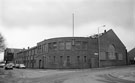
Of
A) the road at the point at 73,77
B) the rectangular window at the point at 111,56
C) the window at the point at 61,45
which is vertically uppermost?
the window at the point at 61,45

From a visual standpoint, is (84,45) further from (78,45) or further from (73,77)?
(73,77)

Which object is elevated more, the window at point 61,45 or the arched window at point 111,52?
the window at point 61,45

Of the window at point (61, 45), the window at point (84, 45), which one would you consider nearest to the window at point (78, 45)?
the window at point (84, 45)

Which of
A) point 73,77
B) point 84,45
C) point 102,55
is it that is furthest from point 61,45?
point 73,77

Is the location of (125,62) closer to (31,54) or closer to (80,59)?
(80,59)

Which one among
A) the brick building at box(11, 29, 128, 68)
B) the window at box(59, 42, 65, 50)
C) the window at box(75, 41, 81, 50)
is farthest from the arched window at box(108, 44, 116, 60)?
the window at box(59, 42, 65, 50)

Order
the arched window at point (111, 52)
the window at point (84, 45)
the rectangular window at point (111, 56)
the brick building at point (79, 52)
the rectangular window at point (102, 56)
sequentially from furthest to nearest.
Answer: the arched window at point (111, 52) < the rectangular window at point (111, 56) < the rectangular window at point (102, 56) < the window at point (84, 45) < the brick building at point (79, 52)

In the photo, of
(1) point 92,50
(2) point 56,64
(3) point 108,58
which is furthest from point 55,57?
(3) point 108,58

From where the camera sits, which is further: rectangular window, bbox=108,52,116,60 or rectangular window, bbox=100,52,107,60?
rectangular window, bbox=108,52,116,60

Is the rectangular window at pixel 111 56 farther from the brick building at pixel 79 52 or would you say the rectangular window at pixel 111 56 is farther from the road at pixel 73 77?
the road at pixel 73 77

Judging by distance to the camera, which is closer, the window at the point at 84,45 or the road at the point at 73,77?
the road at the point at 73,77

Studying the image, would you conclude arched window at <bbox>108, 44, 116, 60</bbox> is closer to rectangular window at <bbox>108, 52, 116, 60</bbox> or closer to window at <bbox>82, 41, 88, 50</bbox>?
rectangular window at <bbox>108, 52, 116, 60</bbox>

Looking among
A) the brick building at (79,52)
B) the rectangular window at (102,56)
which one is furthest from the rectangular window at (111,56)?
the rectangular window at (102,56)

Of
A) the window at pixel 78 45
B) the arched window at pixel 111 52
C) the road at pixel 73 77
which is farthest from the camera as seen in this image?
the arched window at pixel 111 52
